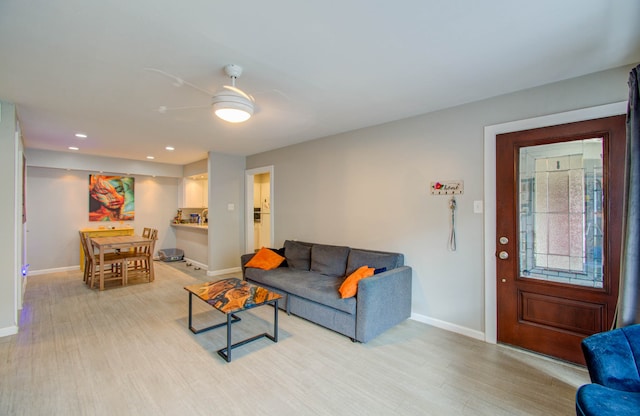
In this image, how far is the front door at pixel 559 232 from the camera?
7.57 feet

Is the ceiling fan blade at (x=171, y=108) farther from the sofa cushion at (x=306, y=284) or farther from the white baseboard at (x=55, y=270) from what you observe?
the white baseboard at (x=55, y=270)

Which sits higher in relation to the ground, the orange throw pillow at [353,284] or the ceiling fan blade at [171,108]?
the ceiling fan blade at [171,108]

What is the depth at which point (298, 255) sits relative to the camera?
4441 millimetres

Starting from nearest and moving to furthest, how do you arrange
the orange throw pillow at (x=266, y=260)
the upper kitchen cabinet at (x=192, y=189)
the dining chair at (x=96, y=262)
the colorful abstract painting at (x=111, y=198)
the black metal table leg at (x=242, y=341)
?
the black metal table leg at (x=242, y=341), the orange throw pillow at (x=266, y=260), the dining chair at (x=96, y=262), the colorful abstract painting at (x=111, y=198), the upper kitchen cabinet at (x=192, y=189)

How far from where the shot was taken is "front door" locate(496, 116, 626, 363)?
2.31m

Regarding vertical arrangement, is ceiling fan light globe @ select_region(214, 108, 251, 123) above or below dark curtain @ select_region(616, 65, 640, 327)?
above

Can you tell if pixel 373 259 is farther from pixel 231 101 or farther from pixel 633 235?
pixel 231 101

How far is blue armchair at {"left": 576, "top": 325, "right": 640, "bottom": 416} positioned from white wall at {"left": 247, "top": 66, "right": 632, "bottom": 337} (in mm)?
1353

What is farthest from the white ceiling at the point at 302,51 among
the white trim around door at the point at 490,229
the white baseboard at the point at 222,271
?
Answer: the white baseboard at the point at 222,271

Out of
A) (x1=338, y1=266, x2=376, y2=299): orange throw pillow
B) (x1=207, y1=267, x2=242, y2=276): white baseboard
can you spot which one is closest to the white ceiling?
(x1=338, y1=266, x2=376, y2=299): orange throw pillow

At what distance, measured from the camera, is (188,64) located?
220 cm

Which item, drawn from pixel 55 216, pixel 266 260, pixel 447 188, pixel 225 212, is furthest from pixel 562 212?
pixel 55 216

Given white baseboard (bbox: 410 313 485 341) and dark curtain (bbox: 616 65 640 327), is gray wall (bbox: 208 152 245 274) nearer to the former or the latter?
white baseboard (bbox: 410 313 485 341)

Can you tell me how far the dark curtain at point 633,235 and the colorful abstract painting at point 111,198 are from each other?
27.2ft
